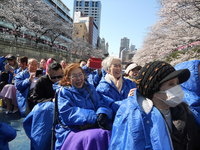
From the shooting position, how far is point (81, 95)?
2.28 metres

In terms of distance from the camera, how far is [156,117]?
1173 millimetres

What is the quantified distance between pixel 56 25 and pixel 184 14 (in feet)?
77.9

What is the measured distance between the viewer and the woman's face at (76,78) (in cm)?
233

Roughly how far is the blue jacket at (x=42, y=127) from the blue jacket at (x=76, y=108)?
302 millimetres

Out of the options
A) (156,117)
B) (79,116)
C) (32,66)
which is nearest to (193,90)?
(156,117)

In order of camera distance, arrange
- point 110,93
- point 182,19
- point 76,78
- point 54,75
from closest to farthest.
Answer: point 76,78
point 110,93
point 54,75
point 182,19

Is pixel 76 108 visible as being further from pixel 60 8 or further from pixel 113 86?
pixel 60 8

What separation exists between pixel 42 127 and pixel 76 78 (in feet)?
2.74

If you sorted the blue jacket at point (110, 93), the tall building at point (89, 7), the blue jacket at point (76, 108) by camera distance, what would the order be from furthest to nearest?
the tall building at point (89, 7) → the blue jacket at point (110, 93) → the blue jacket at point (76, 108)

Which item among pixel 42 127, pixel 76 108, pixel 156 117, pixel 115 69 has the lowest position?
pixel 42 127

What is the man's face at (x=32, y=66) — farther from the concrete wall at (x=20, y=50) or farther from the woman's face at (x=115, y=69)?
the concrete wall at (x=20, y=50)

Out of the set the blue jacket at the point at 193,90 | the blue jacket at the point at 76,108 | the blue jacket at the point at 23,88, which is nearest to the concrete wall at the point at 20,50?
the blue jacket at the point at 23,88

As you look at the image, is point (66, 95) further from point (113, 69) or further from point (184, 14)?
point (184, 14)

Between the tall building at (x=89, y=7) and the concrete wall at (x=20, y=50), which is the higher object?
the tall building at (x=89, y=7)
